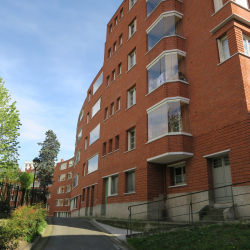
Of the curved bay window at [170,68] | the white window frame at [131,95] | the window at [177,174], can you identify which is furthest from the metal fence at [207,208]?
the white window frame at [131,95]

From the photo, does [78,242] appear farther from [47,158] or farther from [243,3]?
[47,158]

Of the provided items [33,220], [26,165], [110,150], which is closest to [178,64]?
[110,150]

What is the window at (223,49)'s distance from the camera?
13.5 metres

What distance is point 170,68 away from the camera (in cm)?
1614

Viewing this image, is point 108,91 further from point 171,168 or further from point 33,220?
point 33,220

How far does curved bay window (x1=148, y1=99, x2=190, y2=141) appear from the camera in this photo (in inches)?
585

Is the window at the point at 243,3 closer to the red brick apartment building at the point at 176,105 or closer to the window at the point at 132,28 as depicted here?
the red brick apartment building at the point at 176,105

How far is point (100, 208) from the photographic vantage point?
22.6 m

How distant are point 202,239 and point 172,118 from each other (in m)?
7.95

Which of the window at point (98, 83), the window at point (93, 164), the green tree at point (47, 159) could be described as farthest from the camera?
the green tree at point (47, 159)

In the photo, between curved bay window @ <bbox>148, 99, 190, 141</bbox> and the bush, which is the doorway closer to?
curved bay window @ <bbox>148, 99, 190, 141</bbox>

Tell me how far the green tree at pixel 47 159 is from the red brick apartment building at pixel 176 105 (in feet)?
91.6

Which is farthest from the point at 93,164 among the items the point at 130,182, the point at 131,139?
the point at 130,182

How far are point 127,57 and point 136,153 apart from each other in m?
9.28
